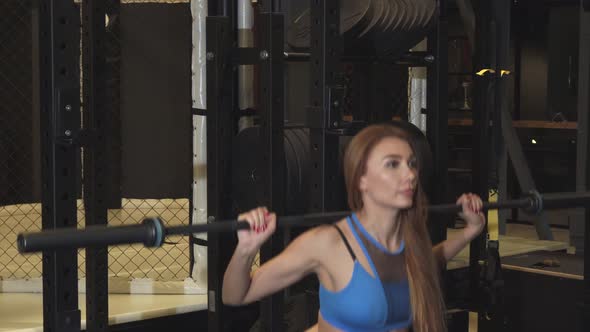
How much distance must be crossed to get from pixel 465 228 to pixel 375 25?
139 cm

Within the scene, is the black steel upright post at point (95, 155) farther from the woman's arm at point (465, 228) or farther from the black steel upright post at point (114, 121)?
the black steel upright post at point (114, 121)

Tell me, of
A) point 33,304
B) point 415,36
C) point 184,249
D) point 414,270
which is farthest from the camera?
point 184,249

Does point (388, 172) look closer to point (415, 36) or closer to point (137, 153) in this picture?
point (415, 36)

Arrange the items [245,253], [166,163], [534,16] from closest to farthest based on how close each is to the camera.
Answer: [245,253] → [166,163] → [534,16]

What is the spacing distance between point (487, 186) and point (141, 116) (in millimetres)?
2396

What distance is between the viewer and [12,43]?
647 centimetres

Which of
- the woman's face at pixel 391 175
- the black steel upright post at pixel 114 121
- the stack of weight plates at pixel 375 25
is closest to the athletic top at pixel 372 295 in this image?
the woman's face at pixel 391 175

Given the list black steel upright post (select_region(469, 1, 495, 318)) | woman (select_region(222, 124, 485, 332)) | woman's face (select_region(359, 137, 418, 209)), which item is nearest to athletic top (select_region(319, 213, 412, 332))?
woman (select_region(222, 124, 485, 332))

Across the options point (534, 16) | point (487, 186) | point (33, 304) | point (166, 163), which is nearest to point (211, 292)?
point (33, 304)

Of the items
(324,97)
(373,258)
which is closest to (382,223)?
(373,258)

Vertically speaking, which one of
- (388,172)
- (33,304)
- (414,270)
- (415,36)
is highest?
(415,36)

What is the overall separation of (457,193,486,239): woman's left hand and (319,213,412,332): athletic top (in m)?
0.30

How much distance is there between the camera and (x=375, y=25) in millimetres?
3883

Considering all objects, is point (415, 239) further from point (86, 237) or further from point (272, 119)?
point (272, 119)
